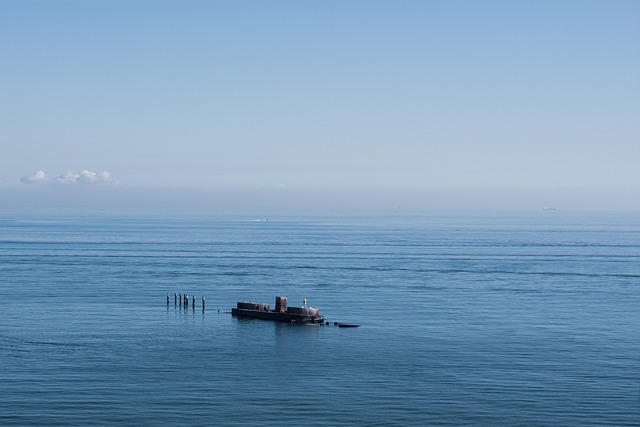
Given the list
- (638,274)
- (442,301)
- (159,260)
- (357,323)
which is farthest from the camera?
(159,260)

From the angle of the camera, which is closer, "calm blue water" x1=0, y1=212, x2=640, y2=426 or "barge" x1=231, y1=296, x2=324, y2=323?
"calm blue water" x1=0, y1=212, x2=640, y2=426

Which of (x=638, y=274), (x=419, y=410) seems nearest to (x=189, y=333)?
(x=419, y=410)

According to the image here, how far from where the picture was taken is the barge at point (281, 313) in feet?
300

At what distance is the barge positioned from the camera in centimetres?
9138

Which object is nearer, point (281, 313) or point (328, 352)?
point (328, 352)

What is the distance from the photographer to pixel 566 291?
118312 mm

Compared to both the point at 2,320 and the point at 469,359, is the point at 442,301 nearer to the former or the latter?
the point at 469,359

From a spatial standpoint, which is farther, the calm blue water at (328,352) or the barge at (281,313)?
the barge at (281,313)

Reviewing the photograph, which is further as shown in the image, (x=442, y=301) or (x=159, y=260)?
(x=159, y=260)

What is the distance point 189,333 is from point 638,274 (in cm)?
9120

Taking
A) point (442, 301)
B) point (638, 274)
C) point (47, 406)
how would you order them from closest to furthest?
1. point (47, 406)
2. point (442, 301)
3. point (638, 274)

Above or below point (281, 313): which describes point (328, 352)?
below

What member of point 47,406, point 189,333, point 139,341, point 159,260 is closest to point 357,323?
point 189,333

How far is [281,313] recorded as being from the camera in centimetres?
9412
